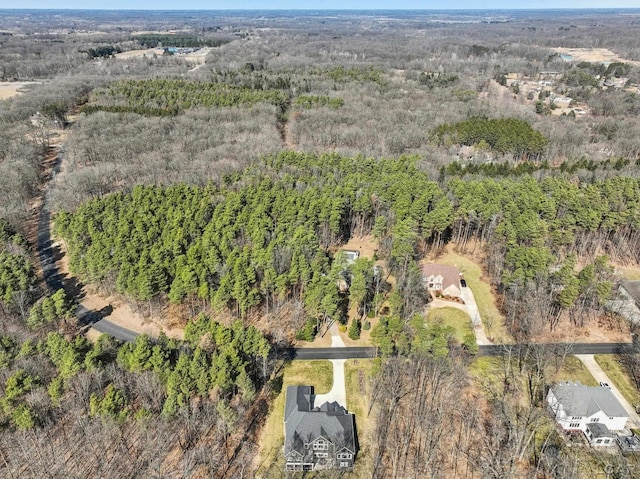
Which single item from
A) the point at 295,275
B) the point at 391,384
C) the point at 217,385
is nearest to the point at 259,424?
the point at 217,385

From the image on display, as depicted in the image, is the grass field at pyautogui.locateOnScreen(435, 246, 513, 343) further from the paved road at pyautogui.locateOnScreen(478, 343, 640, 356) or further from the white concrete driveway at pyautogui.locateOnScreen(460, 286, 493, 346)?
the paved road at pyautogui.locateOnScreen(478, 343, 640, 356)

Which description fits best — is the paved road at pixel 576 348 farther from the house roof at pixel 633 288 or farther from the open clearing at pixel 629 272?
the open clearing at pixel 629 272

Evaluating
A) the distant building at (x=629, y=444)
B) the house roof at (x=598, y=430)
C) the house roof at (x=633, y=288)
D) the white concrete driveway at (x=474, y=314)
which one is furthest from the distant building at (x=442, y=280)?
the distant building at (x=629, y=444)

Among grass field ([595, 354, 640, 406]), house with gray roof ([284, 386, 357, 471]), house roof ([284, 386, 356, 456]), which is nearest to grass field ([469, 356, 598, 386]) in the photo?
grass field ([595, 354, 640, 406])

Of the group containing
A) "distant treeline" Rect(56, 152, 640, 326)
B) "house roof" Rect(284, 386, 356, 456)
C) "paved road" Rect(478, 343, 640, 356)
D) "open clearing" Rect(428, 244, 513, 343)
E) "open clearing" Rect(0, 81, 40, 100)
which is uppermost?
"distant treeline" Rect(56, 152, 640, 326)

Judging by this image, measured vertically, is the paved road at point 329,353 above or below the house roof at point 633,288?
below

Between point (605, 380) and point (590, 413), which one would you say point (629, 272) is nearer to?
point (605, 380)
